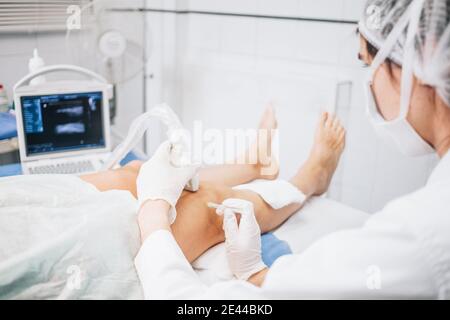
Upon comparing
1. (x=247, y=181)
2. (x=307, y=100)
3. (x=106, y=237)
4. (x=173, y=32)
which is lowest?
(x=247, y=181)

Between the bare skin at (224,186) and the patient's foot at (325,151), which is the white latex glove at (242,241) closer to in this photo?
the bare skin at (224,186)

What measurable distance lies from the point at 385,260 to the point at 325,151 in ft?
2.64

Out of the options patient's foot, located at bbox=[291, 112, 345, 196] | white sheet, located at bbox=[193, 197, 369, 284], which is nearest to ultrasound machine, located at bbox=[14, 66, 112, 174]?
white sheet, located at bbox=[193, 197, 369, 284]

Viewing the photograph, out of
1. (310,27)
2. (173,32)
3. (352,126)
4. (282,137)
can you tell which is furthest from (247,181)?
(173,32)

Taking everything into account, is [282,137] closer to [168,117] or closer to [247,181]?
[247,181]

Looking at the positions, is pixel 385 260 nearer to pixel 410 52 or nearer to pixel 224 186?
pixel 410 52

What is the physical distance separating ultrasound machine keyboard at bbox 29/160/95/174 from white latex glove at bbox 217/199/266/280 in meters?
0.52

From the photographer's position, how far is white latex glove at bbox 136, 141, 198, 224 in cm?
86

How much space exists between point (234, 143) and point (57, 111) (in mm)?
616

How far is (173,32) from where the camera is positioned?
179 cm

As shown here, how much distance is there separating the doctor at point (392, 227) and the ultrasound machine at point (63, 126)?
1.84 feet

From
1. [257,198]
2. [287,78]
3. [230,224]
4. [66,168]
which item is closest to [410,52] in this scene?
[230,224]

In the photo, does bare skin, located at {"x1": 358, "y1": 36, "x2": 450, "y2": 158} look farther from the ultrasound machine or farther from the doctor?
the ultrasound machine

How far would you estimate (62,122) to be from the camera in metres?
1.25
